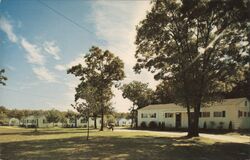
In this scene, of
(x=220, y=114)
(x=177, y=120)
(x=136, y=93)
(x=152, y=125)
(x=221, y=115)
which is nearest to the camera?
(x=221, y=115)

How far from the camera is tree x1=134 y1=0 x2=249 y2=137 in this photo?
27.3 meters

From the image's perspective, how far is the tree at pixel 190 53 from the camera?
27.3m

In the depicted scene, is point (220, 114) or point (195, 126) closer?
point (195, 126)

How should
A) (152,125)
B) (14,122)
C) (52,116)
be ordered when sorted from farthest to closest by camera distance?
1. (14,122)
2. (52,116)
3. (152,125)

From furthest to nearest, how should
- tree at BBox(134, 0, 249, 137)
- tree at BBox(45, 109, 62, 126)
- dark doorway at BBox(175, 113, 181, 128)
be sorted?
tree at BBox(45, 109, 62, 126) < dark doorway at BBox(175, 113, 181, 128) < tree at BBox(134, 0, 249, 137)

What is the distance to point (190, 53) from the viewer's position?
1141 inches

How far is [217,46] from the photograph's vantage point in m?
28.6

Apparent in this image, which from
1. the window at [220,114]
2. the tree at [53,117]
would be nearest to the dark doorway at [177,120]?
the window at [220,114]

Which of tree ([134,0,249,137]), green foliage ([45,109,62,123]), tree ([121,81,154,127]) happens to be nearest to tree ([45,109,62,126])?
green foliage ([45,109,62,123])

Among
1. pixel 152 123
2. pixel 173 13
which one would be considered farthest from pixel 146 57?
pixel 152 123

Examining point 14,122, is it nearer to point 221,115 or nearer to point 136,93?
point 136,93

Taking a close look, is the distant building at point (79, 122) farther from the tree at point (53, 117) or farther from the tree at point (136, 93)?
the tree at point (136, 93)

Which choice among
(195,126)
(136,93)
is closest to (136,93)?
(136,93)

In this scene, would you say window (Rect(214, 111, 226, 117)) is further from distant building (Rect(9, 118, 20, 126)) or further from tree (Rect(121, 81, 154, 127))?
distant building (Rect(9, 118, 20, 126))
